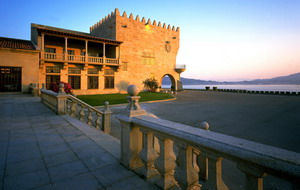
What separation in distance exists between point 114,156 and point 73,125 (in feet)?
10.6

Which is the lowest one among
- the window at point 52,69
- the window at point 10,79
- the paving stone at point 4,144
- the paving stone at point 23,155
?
the paving stone at point 23,155

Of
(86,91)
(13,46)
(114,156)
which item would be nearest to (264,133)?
(114,156)

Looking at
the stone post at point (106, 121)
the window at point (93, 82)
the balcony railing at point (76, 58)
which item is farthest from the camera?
the window at point (93, 82)

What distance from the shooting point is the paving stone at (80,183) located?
94.2 inches

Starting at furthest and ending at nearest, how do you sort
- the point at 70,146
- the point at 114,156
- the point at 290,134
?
the point at 290,134
the point at 70,146
the point at 114,156

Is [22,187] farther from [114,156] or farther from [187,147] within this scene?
[187,147]

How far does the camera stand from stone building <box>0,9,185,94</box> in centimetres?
1969

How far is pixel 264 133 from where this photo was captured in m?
7.07

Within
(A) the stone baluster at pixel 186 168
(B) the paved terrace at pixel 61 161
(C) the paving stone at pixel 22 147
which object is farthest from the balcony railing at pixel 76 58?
(A) the stone baluster at pixel 186 168

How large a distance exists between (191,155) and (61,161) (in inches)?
102

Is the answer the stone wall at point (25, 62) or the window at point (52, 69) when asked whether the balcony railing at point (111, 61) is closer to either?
the window at point (52, 69)

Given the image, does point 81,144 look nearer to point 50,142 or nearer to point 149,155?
point 50,142

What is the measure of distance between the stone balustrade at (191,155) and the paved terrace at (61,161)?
373 millimetres

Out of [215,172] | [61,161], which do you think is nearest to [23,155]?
[61,161]
